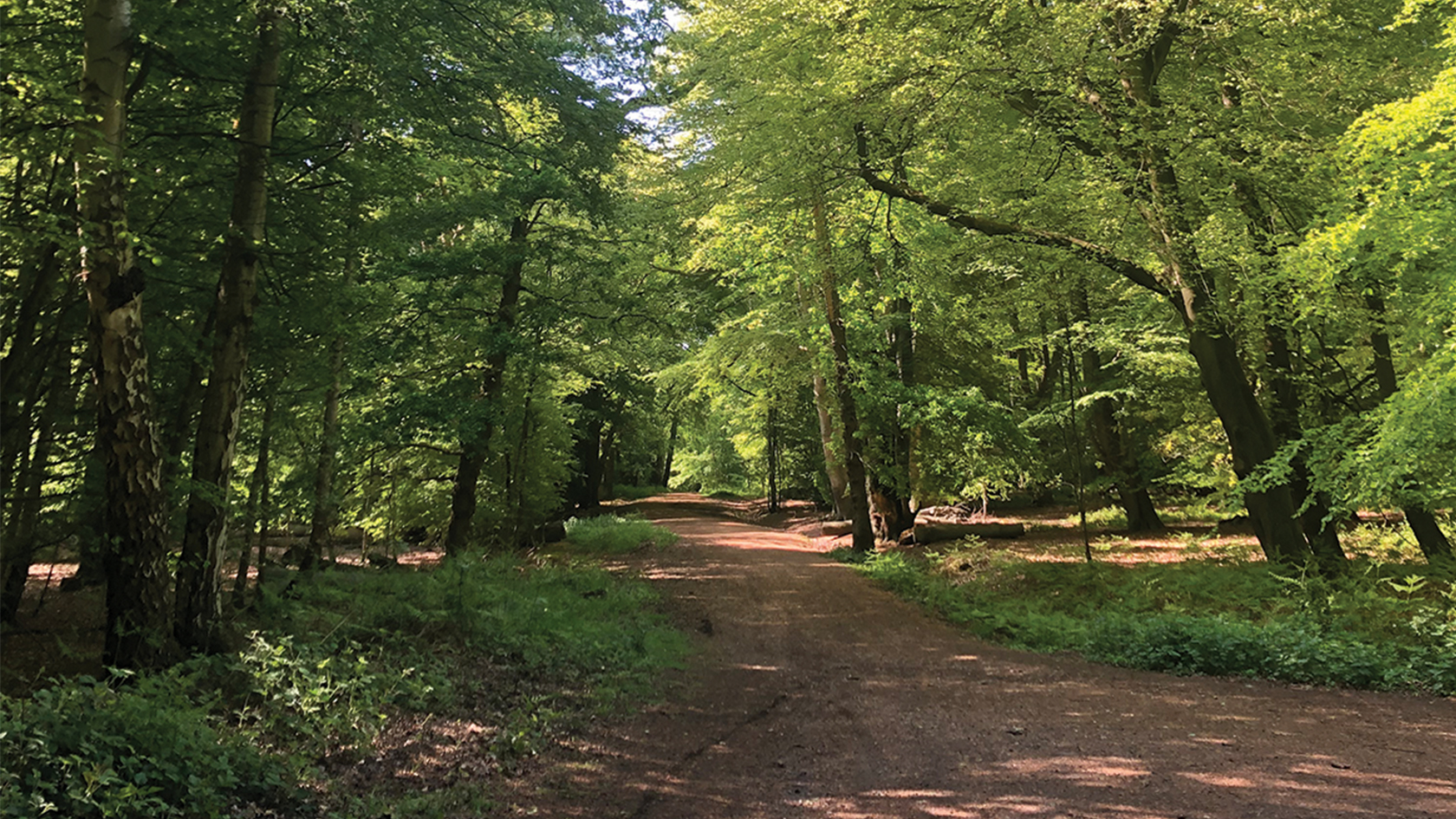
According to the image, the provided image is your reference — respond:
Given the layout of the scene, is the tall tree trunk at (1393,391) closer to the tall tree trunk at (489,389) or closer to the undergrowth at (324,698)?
the undergrowth at (324,698)

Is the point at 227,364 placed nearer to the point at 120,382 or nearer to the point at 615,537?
the point at 120,382

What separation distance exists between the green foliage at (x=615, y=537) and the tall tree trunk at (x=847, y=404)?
4690mm

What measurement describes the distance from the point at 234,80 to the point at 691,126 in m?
11.8

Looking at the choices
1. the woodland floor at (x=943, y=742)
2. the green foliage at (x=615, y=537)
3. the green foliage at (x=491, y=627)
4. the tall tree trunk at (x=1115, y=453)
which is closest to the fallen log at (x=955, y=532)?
the tall tree trunk at (x=1115, y=453)

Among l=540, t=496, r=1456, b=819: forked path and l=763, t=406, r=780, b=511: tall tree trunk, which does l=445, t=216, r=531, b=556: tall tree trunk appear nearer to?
l=540, t=496, r=1456, b=819: forked path

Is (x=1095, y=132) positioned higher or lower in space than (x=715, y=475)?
higher

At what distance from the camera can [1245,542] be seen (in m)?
13.8

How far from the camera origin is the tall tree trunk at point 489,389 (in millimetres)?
13766

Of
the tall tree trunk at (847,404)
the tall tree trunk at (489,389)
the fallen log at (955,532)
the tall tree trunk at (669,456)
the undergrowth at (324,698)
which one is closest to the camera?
the undergrowth at (324,698)

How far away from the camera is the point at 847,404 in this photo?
16125mm

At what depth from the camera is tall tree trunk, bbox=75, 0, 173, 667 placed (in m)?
5.25

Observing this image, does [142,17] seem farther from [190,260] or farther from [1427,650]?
[1427,650]

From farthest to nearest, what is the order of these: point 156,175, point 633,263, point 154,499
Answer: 1. point 633,263
2. point 156,175
3. point 154,499

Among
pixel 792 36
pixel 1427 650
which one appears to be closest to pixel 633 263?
pixel 792 36
